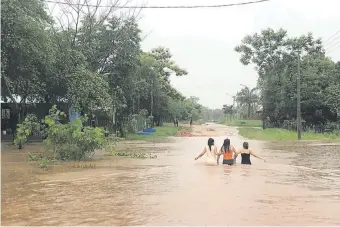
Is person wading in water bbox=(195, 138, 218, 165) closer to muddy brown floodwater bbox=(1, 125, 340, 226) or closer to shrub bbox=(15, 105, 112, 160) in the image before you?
muddy brown floodwater bbox=(1, 125, 340, 226)

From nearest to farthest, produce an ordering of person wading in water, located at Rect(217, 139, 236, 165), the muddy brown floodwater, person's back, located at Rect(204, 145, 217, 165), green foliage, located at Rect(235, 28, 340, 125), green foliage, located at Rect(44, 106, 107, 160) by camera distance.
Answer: the muddy brown floodwater → person's back, located at Rect(204, 145, 217, 165) → person wading in water, located at Rect(217, 139, 236, 165) → green foliage, located at Rect(44, 106, 107, 160) → green foliage, located at Rect(235, 28, 340, 125)

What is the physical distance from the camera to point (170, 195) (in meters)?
9.94

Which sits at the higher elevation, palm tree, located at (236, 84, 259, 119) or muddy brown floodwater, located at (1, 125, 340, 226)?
palm tree, located at (236, 84, 259, 119)

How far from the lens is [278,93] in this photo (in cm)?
5169

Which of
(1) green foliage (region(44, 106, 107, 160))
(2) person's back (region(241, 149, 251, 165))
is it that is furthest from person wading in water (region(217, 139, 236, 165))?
(1) green foliage (region(44, 106, 107, 160))

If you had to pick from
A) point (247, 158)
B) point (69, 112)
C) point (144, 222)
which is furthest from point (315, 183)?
point (69, 112)

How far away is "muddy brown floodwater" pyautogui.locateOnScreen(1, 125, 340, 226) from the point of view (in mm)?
7617

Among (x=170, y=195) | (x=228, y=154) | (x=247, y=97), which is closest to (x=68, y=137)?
(x=228, y=154)

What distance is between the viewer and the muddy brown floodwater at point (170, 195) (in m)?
7.62

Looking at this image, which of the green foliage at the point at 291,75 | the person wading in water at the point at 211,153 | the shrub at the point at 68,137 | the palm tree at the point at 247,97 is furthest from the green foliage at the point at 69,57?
the palm tree at the point at 247,97

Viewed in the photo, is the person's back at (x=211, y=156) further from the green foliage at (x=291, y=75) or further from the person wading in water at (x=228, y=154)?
the green foliage at (x=291, y=75)

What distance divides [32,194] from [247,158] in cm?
883

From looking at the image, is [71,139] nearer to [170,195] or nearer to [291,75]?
[170,195]

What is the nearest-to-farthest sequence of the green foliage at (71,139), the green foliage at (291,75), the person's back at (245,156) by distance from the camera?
1. the person's back at (245,156)
2. the green foliage at (71,139)
3. the green foliage at (291,75)
